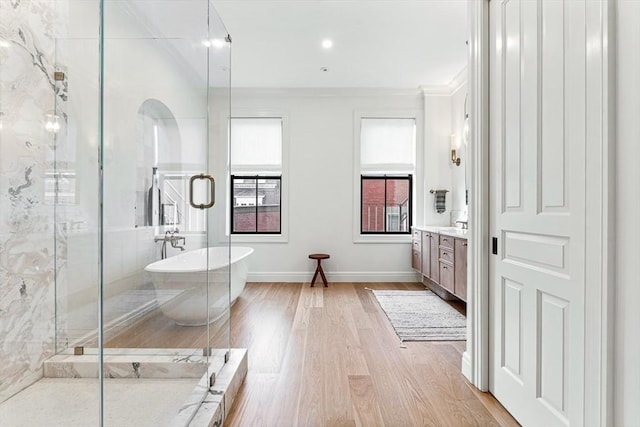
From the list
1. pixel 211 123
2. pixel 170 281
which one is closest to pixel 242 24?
pixel 211 123

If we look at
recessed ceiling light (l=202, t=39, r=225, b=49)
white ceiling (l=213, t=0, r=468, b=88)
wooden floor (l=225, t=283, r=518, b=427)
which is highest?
white ceiling (l=213, t=0, r=468, b=88)

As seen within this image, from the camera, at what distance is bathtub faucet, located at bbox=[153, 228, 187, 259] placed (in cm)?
257

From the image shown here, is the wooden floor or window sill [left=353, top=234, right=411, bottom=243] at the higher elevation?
window sill [left=353, top=234, right=411, bottom=243]

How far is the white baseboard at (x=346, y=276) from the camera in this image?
196 inches

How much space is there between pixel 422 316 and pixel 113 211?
291 centimetres

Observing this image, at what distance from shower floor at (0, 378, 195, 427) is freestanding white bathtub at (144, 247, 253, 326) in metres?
0.48

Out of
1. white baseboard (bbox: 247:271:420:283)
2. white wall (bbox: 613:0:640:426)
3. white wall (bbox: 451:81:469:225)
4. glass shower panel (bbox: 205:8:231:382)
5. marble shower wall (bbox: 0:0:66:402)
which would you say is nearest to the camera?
white wall (bbox: 613:0:640:426)

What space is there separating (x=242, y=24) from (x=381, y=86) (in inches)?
90.4

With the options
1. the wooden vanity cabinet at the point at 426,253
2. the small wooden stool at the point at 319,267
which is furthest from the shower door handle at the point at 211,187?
the wooden vanity cabinet at the point at 426,253

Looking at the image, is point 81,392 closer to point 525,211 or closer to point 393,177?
point 525,211

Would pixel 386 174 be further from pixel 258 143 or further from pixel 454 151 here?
pixel 258 143

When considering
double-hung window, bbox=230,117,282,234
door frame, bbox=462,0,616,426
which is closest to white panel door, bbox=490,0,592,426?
door frame, bbox=462,0,616,426

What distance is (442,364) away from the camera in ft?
7.61

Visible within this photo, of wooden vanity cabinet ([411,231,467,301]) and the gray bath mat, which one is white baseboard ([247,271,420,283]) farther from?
the gray bath mat
